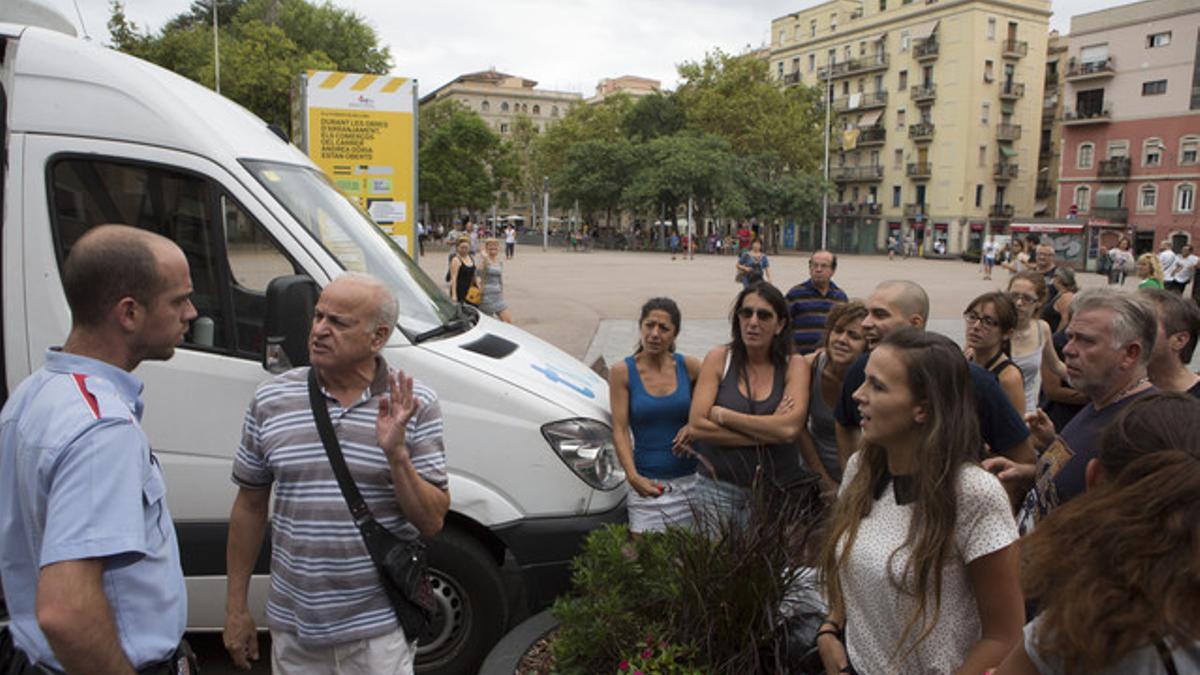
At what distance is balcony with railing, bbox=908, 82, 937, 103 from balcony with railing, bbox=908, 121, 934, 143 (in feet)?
6.25

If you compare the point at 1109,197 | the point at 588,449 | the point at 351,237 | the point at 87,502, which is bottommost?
the point at 588,449

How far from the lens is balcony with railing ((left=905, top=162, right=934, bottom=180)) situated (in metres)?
67.1

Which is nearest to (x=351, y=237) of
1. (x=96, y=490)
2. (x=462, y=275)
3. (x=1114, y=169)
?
(x=96, y=490)

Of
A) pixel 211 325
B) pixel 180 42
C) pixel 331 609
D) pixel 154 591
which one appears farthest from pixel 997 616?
pixel 180 42

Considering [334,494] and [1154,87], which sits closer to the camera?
[334,494]

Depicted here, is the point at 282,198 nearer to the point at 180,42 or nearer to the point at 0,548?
the point at 0,548

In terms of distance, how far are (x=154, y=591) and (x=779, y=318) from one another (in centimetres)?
305

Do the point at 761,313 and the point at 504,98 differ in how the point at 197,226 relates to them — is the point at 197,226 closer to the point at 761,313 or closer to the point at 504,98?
the point at 761,313

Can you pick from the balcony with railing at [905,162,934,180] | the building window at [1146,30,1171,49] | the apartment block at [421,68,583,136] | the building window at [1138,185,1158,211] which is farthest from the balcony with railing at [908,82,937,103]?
the apartment block at [421,68,583,136]

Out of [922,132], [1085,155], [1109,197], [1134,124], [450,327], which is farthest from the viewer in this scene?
[922,132]

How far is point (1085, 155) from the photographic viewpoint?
57.4m

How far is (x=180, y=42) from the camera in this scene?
39219 millimetres

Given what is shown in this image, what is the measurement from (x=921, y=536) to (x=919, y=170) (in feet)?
236

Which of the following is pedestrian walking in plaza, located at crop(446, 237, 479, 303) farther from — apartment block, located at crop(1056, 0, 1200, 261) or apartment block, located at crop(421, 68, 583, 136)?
apartment block, located at crop(421, 68, 583, 136)
